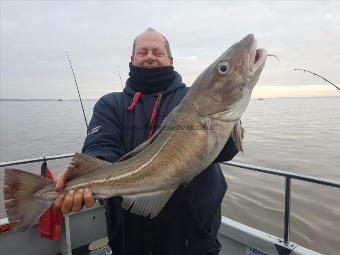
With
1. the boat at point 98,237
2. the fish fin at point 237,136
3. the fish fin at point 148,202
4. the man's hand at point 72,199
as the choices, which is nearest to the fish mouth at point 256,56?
the fish fin at point 237,136

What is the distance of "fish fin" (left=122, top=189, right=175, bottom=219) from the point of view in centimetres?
246

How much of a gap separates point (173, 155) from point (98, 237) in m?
3.57

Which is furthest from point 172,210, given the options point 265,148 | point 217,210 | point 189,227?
point 265,148

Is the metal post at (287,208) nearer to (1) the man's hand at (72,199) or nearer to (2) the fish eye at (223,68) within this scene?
(2) the fish eye at (223,68)

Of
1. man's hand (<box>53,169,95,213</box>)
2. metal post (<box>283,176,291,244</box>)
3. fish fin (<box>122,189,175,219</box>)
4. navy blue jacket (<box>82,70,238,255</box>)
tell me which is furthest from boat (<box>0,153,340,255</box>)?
man's hand (<box>53,169,95,213</box>)

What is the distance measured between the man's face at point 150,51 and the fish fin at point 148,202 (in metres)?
1.17

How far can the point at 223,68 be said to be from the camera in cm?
238

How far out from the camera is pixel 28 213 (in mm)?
2506

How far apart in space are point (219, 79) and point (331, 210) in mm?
9592

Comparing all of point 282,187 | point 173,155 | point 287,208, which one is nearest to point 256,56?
point 173,155

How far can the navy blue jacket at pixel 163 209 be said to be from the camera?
2803 mm

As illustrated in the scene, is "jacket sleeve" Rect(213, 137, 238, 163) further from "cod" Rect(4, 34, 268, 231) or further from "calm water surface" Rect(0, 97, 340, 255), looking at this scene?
"calm water surface" Rect(0, 97, 340, 255)

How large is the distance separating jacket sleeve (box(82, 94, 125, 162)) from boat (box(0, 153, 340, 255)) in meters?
1.32

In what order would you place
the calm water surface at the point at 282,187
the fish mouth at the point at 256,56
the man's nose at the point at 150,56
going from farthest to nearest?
the calm water surface at the point at 282,187
the man's nose at the point at 150,56
the fish mouth at the point at 256,56
